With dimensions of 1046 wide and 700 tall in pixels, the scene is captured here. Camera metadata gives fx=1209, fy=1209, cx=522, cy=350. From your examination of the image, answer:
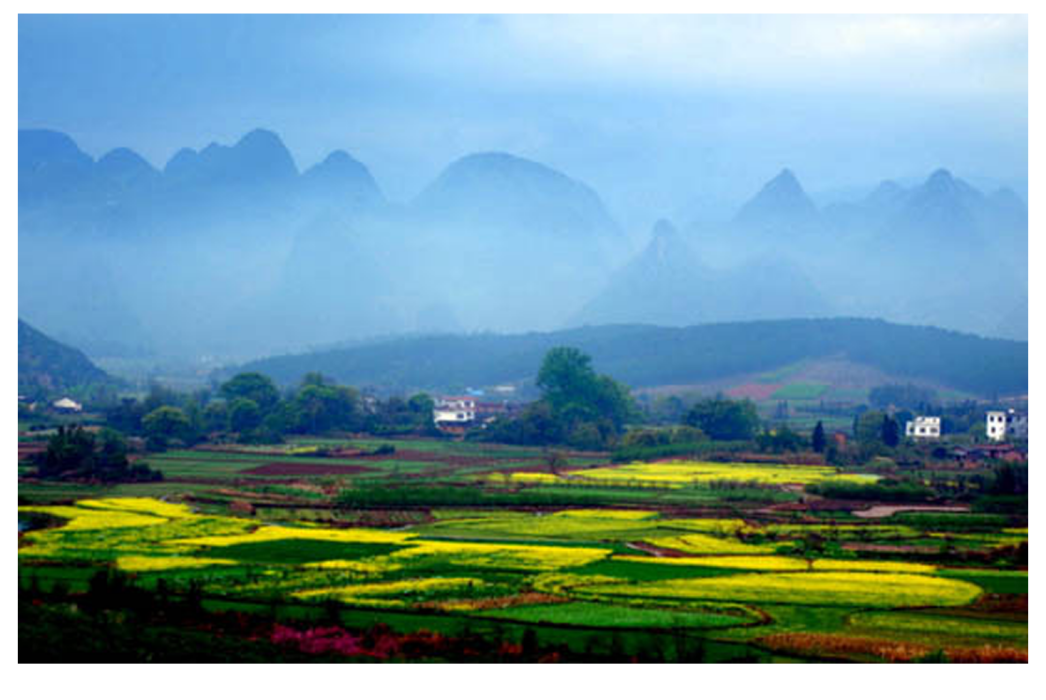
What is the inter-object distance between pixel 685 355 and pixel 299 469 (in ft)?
194

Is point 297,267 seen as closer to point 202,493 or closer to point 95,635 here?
point 202,493

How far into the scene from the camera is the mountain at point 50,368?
81688mm

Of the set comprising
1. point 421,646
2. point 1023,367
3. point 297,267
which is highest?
point 297,267

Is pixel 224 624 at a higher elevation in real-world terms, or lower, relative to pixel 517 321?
lower

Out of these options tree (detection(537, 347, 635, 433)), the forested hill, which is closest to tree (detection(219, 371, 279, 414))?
tree (detection(537, 347, 635, 433))

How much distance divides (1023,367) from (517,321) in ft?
329

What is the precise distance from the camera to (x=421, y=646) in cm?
1791

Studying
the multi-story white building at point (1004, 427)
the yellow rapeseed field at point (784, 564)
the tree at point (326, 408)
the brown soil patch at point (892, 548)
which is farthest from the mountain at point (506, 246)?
the yellow rapeseed field at point (784, 564)

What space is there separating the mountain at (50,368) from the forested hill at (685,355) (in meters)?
17.5

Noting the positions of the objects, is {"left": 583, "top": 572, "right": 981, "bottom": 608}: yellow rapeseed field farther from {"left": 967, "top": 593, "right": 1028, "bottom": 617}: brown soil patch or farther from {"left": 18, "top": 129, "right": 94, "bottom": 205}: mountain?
{"left": 18, "top": 129, "right": 94, "bottom": 205}: mountain

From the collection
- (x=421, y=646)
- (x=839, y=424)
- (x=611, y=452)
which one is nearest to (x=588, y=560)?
(x=421, y=646)

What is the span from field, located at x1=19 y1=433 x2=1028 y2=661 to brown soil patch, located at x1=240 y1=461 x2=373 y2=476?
1445 millimetres

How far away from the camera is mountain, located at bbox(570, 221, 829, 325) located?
179m

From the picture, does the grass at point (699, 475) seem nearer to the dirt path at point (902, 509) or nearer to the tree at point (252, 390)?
the dirt path at point (902, 509)
